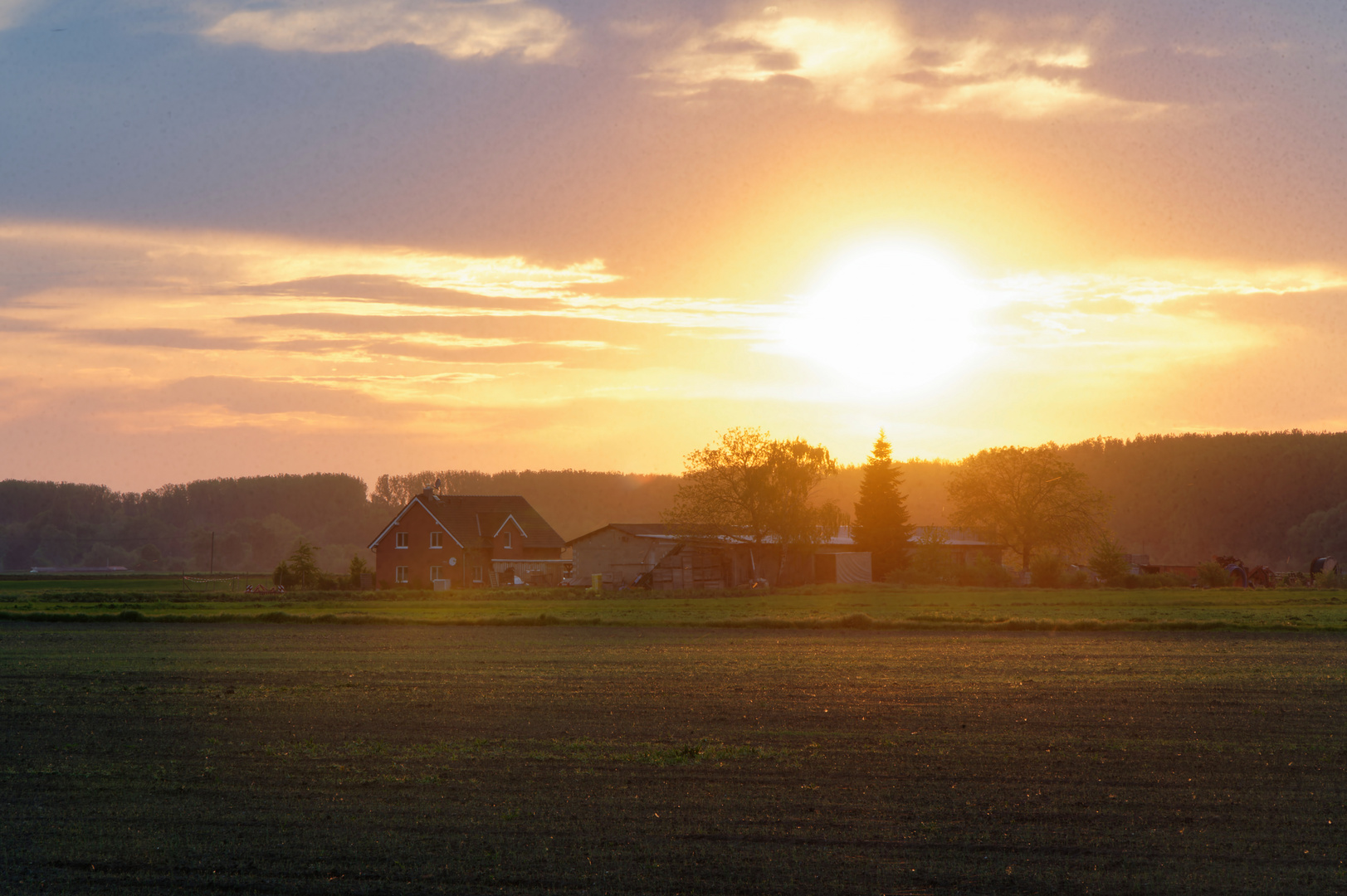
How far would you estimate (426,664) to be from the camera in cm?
2312

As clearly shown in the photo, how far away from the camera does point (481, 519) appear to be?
82.1 meters

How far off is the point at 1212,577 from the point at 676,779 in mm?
71844

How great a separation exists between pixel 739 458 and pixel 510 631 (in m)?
40.2

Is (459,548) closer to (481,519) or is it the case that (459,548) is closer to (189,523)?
(481,519)

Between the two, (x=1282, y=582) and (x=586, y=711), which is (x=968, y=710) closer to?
(x=586, y=711)

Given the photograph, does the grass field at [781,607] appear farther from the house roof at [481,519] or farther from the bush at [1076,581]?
the house roof at [481,519]

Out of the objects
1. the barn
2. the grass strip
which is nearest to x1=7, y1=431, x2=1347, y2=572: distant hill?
the barn

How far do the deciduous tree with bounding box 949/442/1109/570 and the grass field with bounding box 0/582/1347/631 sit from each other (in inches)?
920

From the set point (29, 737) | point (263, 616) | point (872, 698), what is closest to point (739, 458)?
point (263, 616)

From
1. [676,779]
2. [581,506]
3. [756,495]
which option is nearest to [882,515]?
[756,495]

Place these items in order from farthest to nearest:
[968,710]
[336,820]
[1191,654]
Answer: [1191,654], [968,710], [336,820]

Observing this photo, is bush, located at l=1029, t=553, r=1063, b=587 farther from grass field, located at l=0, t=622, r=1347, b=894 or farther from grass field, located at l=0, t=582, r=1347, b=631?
grass field, located at l=0, t=622, r=1347, b=894

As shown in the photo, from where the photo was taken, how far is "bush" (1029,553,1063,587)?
7219 centimetres

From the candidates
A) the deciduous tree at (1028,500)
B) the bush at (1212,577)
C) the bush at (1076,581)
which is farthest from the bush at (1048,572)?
the deciduous tree at (1028,500)
